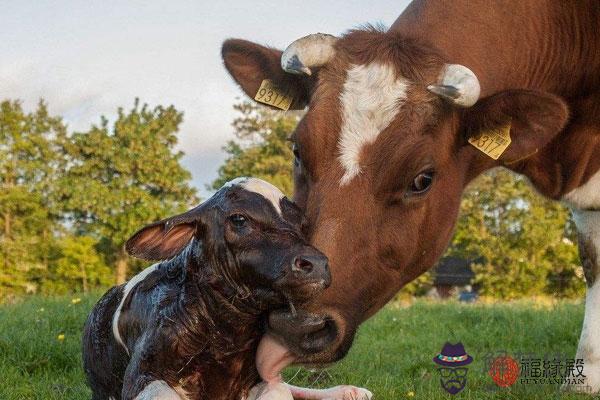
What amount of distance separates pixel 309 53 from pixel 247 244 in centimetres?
165

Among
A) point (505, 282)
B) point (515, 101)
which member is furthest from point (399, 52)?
point (505, 282)

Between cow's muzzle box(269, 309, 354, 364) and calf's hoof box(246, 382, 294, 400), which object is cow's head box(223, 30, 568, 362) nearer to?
cow's muzzle box(269, 309, 354, 364)

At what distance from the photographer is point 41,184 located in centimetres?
4147

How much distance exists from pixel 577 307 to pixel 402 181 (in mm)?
6657

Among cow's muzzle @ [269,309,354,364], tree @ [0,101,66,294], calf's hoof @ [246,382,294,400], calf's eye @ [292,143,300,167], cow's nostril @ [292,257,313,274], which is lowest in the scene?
tree @ [0,101,66,294]

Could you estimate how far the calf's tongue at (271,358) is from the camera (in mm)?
3141

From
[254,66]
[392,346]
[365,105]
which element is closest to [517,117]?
[365,105]

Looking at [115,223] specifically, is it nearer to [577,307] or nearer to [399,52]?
[577,307]

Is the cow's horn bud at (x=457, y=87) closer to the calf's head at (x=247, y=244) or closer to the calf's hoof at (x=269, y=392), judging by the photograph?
the calf's head at (x=247, y=244)

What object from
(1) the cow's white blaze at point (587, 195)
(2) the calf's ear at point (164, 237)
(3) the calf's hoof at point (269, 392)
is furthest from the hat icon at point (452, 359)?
(2) the calf's ear at point (164, 237)

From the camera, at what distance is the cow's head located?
3.60 m

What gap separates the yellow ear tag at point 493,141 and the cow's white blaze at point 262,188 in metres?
1.50

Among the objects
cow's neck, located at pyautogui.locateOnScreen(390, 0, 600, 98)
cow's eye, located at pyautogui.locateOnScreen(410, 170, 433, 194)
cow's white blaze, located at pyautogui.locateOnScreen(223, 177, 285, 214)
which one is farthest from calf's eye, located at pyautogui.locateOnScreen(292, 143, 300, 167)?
cow's neck, located at pyautogui.locateOnScreen(390, 0, 600, 98)

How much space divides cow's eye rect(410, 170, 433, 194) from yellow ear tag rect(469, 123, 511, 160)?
19.0 inches
